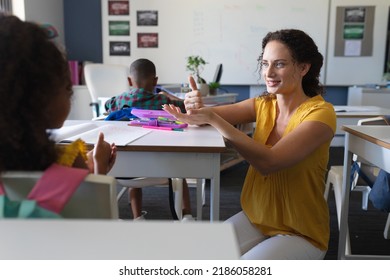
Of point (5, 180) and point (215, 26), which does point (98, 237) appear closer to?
point (5, 180)

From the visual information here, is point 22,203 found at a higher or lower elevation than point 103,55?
lower

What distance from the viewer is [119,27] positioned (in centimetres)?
490

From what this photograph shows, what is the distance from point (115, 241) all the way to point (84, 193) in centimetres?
14

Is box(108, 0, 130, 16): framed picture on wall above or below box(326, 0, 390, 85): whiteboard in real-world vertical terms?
above

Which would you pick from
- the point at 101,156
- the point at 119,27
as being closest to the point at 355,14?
the point at 119,27

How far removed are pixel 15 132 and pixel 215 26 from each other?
450 cm

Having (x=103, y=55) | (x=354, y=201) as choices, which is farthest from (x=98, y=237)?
(x=103, y=55)

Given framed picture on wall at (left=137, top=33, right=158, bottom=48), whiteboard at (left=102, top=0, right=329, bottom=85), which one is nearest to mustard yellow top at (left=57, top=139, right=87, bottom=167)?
whiteboard at (left=102, top=0, right=329, bottom=85)

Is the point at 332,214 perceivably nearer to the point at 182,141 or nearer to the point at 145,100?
the point at 145,100

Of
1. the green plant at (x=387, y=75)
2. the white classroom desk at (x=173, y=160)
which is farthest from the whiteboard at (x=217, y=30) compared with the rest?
the white classroom desk at (x=173, y=160)

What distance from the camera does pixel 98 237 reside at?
385mm

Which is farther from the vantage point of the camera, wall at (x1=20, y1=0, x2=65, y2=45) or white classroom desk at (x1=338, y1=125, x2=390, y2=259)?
wall at (x1=20, y1=0, x2=65, y2=45)

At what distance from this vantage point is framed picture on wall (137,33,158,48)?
16.0 ft

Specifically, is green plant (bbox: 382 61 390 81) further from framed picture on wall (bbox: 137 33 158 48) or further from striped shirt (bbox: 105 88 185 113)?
striped shirt (bbox: 105 88 185 113)
